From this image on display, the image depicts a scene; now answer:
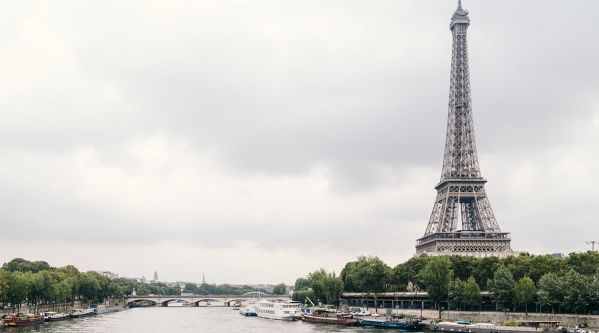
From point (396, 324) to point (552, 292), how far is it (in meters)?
22.0

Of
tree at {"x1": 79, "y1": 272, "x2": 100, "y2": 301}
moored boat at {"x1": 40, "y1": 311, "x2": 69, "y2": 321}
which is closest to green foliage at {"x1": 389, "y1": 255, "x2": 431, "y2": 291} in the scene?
moored boat at {"x1": 40, "y1": 311, "x2": 69, "y2": 321}

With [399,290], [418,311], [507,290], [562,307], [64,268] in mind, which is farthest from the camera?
[64,268]

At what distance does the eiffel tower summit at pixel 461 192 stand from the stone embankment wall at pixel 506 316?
22.2 metres

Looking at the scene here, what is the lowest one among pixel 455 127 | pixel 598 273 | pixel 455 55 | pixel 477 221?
pixel 598 273

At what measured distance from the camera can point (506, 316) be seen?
9212cm

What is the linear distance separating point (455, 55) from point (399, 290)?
54845mm

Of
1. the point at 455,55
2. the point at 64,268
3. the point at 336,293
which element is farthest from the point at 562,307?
the point at 64,268

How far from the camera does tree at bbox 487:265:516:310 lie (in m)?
90.9

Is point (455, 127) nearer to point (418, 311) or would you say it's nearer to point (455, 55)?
point (455, 55)

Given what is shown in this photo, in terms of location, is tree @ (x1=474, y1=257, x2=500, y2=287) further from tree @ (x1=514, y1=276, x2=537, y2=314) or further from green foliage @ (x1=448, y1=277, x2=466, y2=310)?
tree @ (x1=514, y1=276, x2=537, y2=314)

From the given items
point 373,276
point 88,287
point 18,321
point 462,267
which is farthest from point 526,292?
point 88,287

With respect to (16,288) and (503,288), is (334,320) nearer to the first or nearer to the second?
(503,288)

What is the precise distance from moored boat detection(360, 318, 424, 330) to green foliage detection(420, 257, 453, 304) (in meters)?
8.53

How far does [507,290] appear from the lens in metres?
91.0
